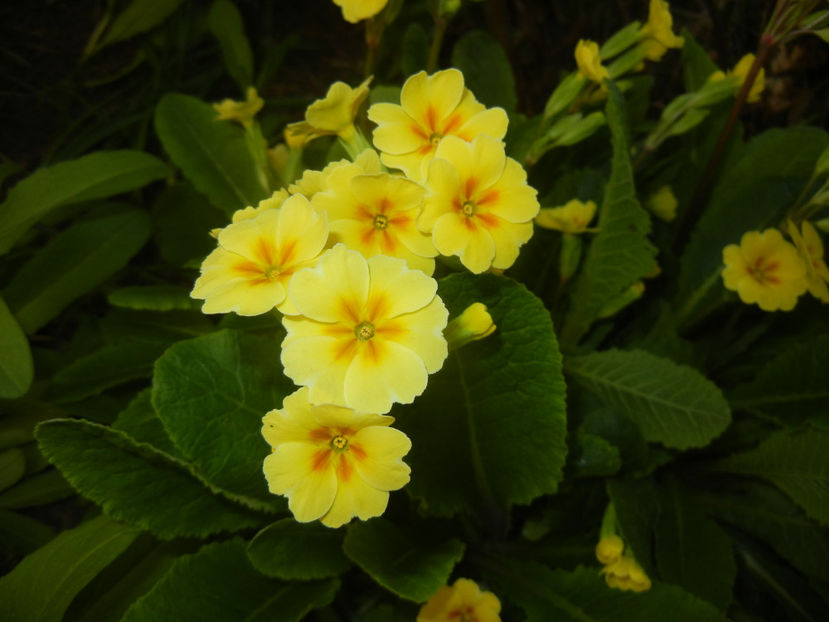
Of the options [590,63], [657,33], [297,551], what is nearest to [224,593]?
[297,551]

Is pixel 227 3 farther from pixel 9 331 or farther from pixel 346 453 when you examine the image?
pixel 346 453

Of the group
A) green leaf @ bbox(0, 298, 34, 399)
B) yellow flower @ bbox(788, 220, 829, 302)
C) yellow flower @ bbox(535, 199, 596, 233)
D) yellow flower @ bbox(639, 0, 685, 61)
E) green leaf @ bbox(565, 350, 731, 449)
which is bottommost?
green leaf @ bbox(565, 350, 731, 449)

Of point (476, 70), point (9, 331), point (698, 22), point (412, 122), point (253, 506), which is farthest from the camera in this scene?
point (698, 22)

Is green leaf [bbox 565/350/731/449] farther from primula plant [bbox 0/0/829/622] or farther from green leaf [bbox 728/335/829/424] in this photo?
green leaf [bbox 728/335/829/424]

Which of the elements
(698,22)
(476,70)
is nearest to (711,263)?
(476,70)

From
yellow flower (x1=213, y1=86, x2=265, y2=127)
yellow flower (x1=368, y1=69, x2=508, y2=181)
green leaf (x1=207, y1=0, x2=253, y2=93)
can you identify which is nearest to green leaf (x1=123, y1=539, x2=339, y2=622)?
yellow flower (x1=368, y1=69, x2=508, y2=181)

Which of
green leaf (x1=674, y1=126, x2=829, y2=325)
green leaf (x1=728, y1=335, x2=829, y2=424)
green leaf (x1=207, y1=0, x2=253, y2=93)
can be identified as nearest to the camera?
green leaf (x1=728, y1=335, x2=829, y2=424)

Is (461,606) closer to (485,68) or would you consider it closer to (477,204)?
(477,204)
